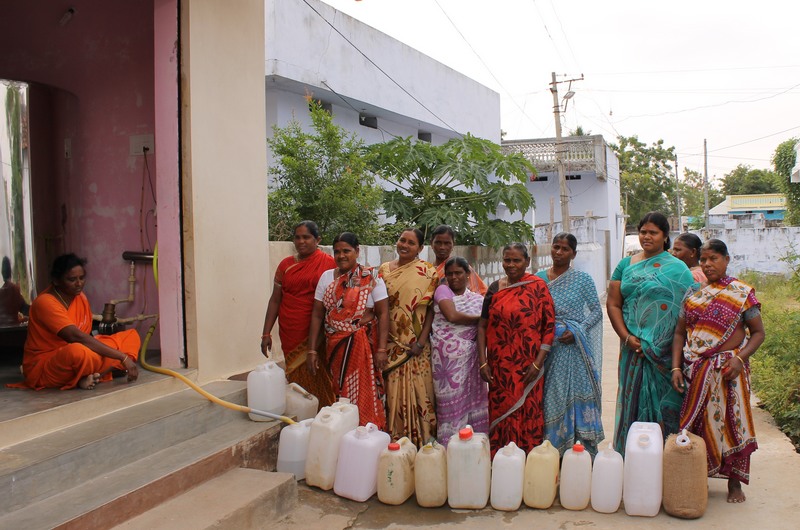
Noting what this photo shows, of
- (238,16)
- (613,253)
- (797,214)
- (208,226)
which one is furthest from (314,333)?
(613,253)

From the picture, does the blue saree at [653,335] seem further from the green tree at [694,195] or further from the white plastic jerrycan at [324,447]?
the green tree at [694,195]

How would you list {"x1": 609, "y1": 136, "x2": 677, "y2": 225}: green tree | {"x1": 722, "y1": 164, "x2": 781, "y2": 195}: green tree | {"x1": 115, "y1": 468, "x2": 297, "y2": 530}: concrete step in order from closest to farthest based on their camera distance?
{"x1": 115, "y1": 468, "x2": 297, "y2": 530}: concrete step
{"x1": 609, "y1": 136, "x2": 677, "y2": 225}: green tree
{"x1": 722, "y1": 164, "x2": 781, "y2": 195}: green tree

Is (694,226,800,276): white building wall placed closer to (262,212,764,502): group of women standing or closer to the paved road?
(262,212,764,502): group of women standing

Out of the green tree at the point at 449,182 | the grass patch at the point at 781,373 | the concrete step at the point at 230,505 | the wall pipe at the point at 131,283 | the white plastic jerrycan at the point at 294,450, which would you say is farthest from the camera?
the green tree at the point at 449,182

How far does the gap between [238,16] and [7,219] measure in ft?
7.41

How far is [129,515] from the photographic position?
290 centimetres

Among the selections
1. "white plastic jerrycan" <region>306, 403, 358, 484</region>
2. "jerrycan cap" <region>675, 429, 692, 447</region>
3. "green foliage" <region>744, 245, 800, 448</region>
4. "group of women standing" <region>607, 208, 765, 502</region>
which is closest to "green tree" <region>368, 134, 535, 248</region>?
"green foliage" <region>744, 245, 800, 448</region>

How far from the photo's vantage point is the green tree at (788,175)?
18812 millimetres

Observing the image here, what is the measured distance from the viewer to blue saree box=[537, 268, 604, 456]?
4070 mm

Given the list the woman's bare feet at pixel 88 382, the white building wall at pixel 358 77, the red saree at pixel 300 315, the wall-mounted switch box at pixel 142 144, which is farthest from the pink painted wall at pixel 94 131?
the white building wall at pixel 358 77

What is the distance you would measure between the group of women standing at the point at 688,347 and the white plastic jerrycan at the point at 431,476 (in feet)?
4.15

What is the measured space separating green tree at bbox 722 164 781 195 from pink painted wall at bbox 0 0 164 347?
46.6 meters

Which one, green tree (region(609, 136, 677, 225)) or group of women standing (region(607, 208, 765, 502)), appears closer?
group of women standing (region(607, 208, 765, 502))

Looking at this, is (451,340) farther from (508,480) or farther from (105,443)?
(105,443)
